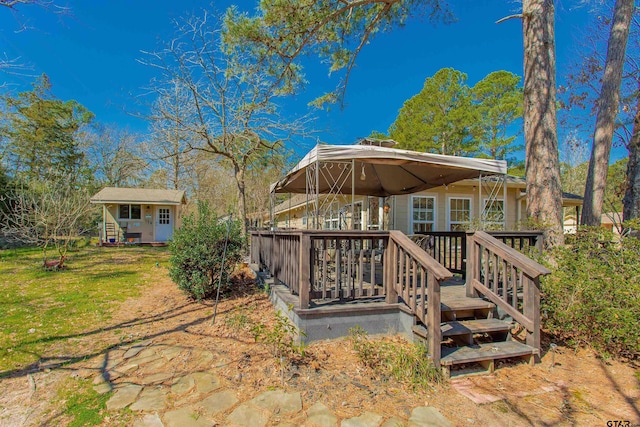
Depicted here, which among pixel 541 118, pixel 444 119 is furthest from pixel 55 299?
pixel 444 119

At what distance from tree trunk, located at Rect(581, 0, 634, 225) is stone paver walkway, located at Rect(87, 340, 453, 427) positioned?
19.3 ft

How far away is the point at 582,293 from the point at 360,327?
236 cm

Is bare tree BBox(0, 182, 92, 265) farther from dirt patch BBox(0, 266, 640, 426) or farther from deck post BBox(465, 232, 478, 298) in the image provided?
deck post BBox(465, 232, 478, 298)

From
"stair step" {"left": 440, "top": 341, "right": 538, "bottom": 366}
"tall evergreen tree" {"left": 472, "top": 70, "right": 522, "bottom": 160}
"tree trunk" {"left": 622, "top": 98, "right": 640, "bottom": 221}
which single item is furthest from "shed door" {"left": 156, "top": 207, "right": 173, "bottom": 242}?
"tree trunk" {"left": 622, "top": 98, "right": 640, "bottom": 221}

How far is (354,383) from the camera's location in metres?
2.69

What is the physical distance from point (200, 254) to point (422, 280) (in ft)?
10.9

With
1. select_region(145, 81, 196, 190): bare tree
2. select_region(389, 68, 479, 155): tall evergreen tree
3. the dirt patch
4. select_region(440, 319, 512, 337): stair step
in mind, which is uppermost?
select_region(389, 68, 479, 155): tall evergreen tree

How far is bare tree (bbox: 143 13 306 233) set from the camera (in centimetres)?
862

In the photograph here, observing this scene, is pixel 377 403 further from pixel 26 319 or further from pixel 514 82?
pixel 514 82

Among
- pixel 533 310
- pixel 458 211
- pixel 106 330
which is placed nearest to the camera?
pixel 533 310

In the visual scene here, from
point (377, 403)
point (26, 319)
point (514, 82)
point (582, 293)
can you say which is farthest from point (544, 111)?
point (514, 82)

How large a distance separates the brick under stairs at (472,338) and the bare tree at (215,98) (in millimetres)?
6998

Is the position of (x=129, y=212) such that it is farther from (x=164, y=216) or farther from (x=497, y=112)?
(x=497, y=112)

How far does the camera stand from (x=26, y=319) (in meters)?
4.11
